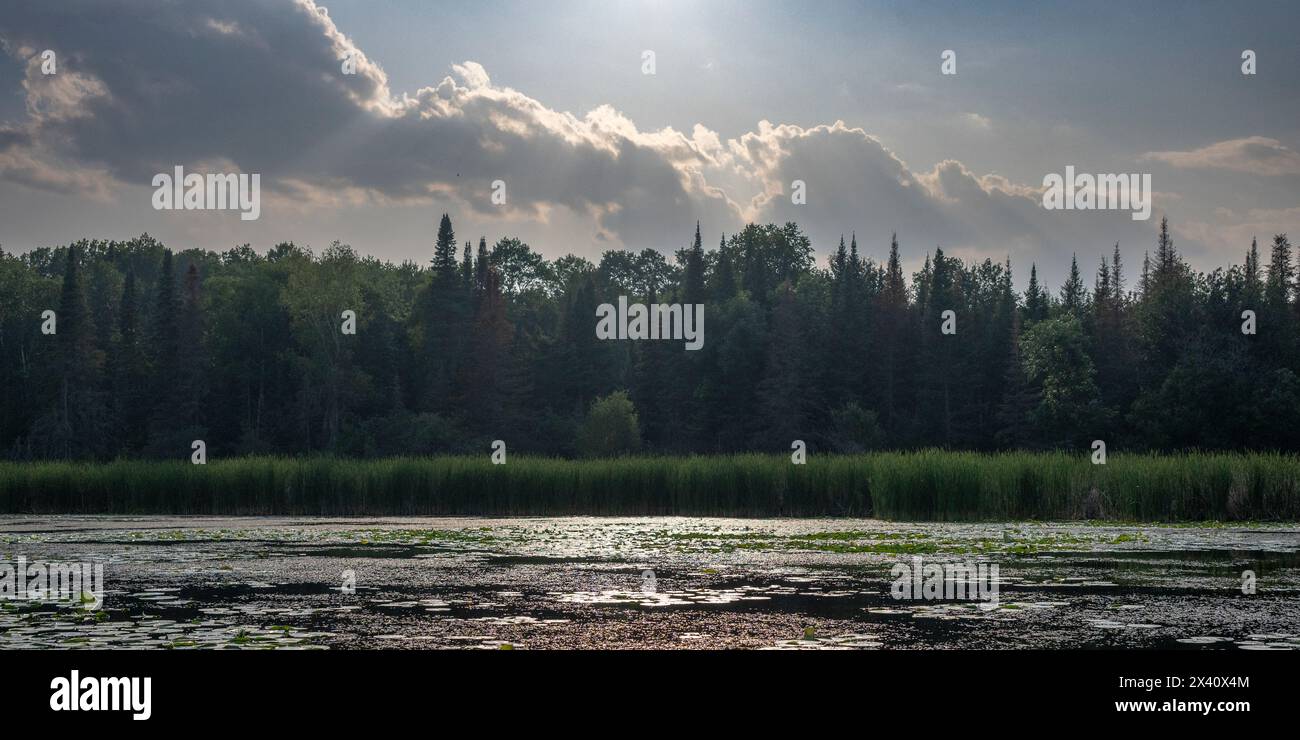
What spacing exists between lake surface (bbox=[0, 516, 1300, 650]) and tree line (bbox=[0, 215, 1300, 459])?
56.2 metres

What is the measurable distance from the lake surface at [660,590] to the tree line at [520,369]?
56.2 meters

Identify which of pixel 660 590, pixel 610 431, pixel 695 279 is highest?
pixel 695 279

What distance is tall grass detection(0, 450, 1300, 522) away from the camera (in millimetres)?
31188

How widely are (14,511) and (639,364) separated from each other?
61.0 metres

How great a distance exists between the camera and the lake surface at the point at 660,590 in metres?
11.6

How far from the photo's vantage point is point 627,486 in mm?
36781

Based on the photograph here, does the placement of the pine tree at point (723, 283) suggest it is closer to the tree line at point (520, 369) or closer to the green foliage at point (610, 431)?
the tree line at point (520, 369)

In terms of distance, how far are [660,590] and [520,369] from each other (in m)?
79.2

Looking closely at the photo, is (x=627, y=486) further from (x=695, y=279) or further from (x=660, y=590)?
(x=695, y=279)

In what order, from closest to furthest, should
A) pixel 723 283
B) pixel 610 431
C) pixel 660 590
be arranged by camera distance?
pixel 660 590
pixel 610 431
pixel 723 283

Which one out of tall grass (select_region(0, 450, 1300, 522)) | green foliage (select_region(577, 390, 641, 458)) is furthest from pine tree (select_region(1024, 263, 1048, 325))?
tall grass (select_region(0, 450, 1300, 522))

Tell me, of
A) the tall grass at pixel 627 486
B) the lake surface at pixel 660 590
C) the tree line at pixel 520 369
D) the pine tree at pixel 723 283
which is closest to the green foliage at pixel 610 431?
the tree line at pixel 520 369

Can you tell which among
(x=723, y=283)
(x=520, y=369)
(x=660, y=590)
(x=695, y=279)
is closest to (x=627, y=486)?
(x=660, y=590)
